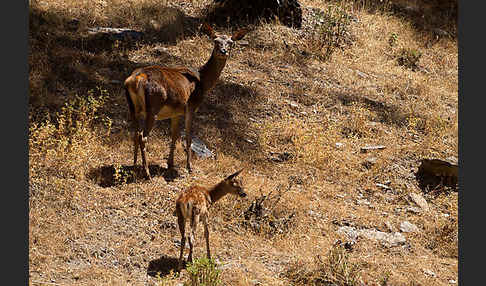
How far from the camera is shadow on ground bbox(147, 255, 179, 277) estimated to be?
25.5ft

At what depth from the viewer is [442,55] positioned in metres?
17.6

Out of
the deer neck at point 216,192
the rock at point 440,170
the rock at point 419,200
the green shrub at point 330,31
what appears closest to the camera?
the deer neck at point 216,192

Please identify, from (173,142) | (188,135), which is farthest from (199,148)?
(173,142)

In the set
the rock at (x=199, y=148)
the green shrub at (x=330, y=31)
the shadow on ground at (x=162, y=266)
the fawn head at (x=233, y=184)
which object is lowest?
the shadow on ground at (x=162, y=266)

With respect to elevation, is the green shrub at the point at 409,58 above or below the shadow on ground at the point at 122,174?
above

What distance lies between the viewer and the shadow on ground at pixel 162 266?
7.76m

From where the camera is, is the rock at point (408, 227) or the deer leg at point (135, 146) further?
the rock at point (408, 227)

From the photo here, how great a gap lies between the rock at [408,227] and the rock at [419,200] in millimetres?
736

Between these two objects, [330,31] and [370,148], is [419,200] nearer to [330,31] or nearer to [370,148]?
[370,148]

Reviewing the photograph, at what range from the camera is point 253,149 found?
11.6m

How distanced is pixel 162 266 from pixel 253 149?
418cm

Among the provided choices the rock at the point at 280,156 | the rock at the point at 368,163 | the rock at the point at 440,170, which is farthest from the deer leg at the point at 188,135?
the rock at the point at 440,170

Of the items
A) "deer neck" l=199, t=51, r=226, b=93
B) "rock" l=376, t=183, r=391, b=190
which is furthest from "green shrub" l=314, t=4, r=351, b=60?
"deer neck" l=199, t=51, r=226, b=93

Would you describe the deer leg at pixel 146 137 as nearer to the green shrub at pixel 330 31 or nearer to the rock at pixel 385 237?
the rock at pixel 385 237
